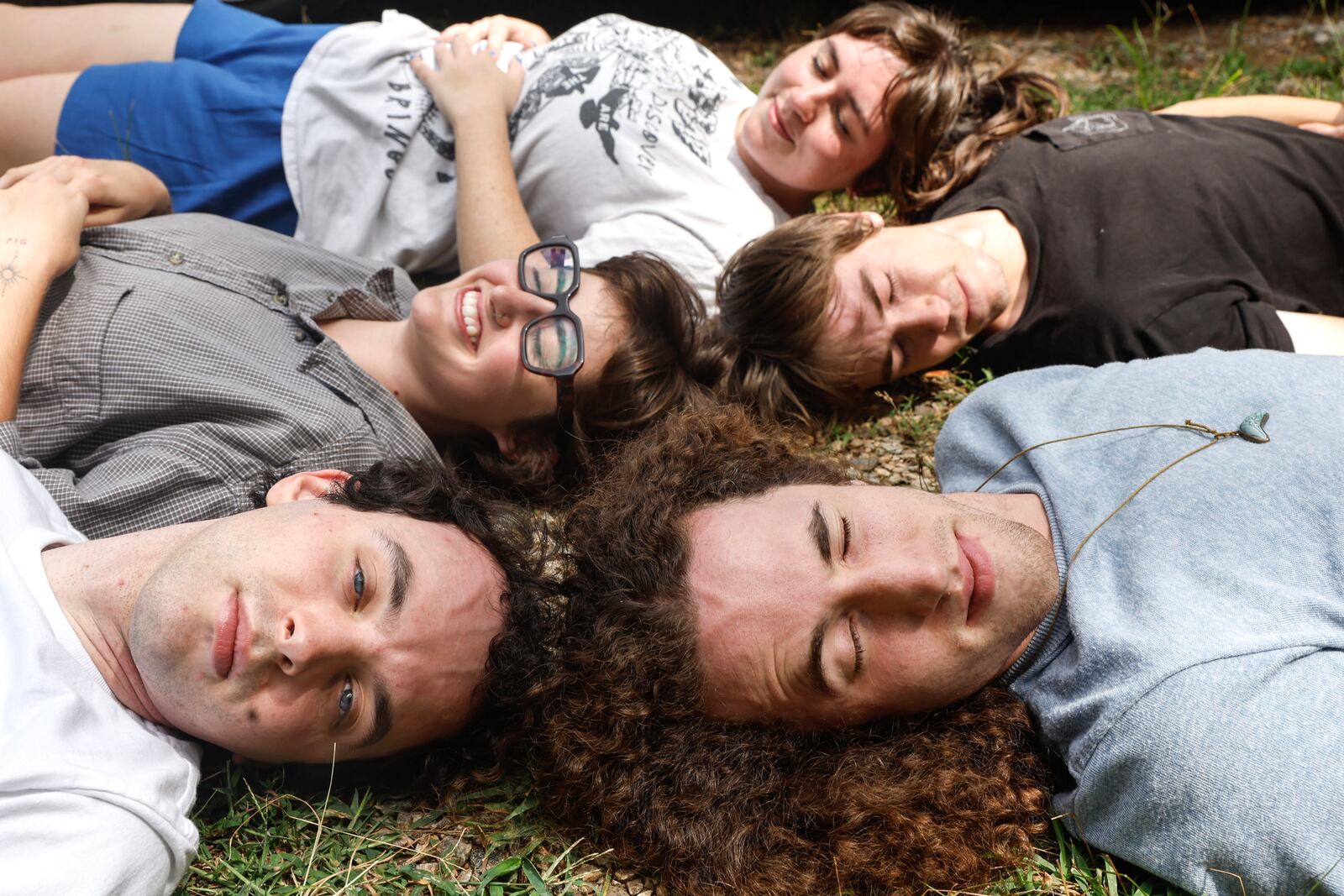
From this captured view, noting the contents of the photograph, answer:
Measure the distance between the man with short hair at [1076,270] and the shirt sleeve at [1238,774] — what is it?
1.49 meters

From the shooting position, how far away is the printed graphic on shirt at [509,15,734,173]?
3656 mm

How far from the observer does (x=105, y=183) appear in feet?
10.2

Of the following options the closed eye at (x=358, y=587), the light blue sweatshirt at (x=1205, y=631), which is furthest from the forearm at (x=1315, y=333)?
the closed eye at (x=358, y=587)

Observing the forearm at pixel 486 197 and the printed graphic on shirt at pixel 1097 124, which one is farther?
the printed graphic on shirt at pixel 1097 124

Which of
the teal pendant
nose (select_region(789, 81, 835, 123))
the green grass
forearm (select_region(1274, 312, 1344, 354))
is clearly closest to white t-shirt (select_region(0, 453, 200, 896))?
the green grass

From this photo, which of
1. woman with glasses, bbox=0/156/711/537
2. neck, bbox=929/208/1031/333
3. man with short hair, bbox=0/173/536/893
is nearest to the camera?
man with short hair, bbox=0/173/536/893

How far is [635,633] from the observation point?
228 centimetres

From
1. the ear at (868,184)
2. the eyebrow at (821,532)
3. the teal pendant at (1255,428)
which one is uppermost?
the teal pendant at (1255,428)

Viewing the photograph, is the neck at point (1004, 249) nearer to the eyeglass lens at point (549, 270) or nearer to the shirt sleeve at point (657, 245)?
the shirt sleeve at point (657, 245)

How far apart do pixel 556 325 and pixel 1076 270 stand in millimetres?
1856

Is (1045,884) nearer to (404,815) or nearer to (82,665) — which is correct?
(404,815)

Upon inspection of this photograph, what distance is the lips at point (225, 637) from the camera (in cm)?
201

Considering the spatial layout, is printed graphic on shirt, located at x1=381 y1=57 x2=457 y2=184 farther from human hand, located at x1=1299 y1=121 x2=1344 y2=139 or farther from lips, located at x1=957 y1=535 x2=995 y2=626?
human hand, located at x1=1299 y1=121 x2=1344 y2=139

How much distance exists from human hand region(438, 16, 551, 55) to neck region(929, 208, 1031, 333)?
1861 millimetres
